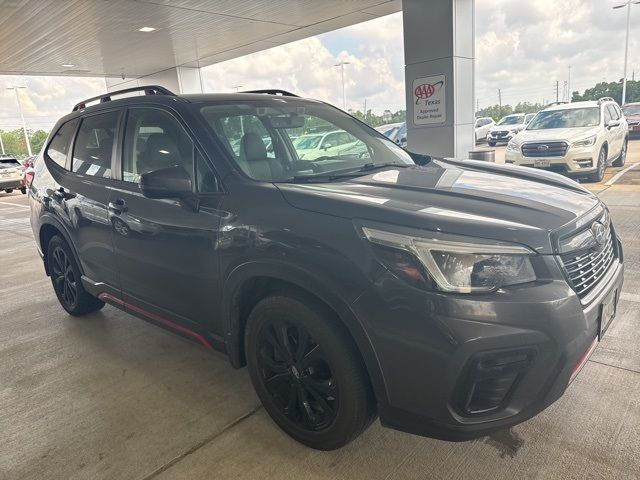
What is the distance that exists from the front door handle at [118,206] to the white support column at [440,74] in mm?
7805

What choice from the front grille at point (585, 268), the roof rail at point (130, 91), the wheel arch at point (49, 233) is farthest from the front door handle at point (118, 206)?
the front grille at point (585, 268)

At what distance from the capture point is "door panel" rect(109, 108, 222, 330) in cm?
239

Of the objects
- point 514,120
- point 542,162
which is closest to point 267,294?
point 542,162

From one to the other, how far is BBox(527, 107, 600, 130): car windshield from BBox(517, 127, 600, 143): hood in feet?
0.90

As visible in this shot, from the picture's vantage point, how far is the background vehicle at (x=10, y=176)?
1761 cm

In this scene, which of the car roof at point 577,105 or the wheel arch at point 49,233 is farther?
the car roof at point 577,105

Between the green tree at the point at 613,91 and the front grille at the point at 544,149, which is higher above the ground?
the green tree at the point at 613,91

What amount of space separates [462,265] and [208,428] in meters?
1.61

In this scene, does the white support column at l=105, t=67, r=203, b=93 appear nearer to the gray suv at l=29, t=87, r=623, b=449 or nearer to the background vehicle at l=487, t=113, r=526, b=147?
the background vehicle at l=487, t=113, r=526, b=147

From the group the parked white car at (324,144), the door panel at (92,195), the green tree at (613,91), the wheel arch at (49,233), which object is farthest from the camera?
the green tree at (613,91)

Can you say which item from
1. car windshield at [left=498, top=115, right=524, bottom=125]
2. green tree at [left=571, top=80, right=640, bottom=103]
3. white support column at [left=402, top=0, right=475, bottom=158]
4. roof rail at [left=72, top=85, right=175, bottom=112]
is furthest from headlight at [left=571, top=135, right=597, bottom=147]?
green tree at [left=571, top=80, right=640, bottom=103]

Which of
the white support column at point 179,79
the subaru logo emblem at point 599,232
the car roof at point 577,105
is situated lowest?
the subaru logo emblem at point 599,232

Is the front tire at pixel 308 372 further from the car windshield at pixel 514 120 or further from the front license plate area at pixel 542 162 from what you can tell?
the car windshield at pixel 514 120

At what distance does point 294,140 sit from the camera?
2.92 metres
